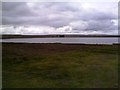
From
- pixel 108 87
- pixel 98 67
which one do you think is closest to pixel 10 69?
pixel 98 67

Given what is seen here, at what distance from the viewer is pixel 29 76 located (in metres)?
14.1

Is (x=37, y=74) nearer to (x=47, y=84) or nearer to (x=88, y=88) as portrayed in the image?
(x=47, y=84)

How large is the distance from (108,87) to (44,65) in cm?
721

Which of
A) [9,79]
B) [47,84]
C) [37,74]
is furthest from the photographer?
[37,74]

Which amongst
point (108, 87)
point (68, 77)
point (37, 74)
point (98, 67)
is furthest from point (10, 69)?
point (108, 87)

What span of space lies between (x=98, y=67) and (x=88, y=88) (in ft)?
17.9

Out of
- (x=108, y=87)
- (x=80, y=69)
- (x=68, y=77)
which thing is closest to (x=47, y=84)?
(x=68, y=77)

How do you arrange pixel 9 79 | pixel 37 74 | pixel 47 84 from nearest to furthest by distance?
pixel 47 84, pixel 9 79, pixel 37 74

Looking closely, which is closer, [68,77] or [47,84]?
[47,84]

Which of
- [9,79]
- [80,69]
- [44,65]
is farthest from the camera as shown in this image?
[44,65]

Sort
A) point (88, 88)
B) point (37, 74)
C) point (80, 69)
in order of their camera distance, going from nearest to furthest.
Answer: point (88, 88) → point (37, 74) → point (80, 69)

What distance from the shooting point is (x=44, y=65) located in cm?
1784

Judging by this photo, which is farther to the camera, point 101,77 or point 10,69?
point 10,69

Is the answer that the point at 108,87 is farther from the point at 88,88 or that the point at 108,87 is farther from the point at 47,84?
the point at 47,84
